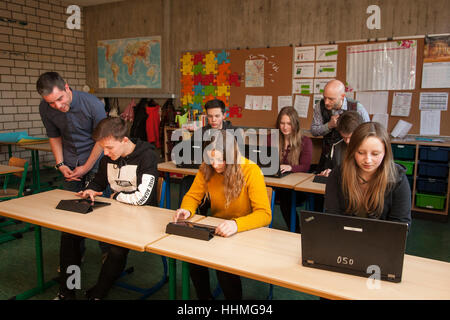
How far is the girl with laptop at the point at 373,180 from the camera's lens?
1.66 meters

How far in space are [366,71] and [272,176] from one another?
2420mm

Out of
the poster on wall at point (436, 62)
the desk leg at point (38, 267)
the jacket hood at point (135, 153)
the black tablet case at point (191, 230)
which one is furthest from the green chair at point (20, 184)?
the poster on wall at point (436, 62)

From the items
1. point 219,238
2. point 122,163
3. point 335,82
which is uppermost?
point 335,82

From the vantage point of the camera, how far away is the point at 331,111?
3555 mm

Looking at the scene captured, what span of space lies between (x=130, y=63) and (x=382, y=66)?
4.22m

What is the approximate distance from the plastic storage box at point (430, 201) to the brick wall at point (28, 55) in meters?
6.03

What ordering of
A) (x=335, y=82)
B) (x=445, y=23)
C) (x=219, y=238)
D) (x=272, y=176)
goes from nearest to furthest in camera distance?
1. (x=219, y=238)
2. (x=272, y=176)
3. (x=335, y=82)
4. (x=445, y=23)

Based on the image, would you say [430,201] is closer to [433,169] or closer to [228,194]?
[433,169]

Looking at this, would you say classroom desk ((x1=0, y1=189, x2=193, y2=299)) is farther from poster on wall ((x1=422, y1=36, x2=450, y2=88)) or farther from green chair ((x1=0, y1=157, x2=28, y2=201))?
poster on wall ((x1=422, y1=36, x2=450, y2=88))

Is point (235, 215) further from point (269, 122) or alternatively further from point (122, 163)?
point (269, 122)

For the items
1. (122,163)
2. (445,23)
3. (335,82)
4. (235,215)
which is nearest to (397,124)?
(445,23)

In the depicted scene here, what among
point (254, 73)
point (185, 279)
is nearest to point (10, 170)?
point (185, 279)

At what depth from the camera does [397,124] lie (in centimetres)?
447

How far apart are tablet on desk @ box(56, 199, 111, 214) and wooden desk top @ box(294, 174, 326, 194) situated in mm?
1410
